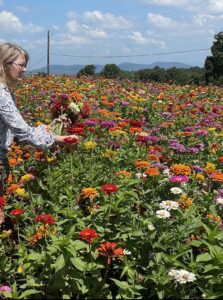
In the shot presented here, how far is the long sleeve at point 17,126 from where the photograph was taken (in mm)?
3318

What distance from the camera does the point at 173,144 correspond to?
15.3 ft

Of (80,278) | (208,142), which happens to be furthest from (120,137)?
(80,278)

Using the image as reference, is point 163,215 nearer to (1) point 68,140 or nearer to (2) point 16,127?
(1) point 68,140

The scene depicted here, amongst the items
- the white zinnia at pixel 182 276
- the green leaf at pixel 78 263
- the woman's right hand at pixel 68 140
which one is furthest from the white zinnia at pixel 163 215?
the woman's right hand at pixel 68 140

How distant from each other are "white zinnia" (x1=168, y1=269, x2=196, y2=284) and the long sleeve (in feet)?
4.44

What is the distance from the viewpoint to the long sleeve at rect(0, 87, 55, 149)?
3.32 meters

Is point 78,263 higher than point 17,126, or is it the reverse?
point 17,126

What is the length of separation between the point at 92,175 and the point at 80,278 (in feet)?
4.85

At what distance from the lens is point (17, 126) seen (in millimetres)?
3334

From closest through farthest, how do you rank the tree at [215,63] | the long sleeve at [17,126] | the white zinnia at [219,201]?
the long sleeve at [17,126] → the white zinnia at [219,201] → the tree at [215,63]

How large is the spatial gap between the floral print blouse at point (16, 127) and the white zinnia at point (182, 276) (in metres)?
1.35

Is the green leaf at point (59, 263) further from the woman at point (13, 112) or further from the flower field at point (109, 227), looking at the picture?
the woman at point (13, 112)

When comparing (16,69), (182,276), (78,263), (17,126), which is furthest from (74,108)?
(182,276)

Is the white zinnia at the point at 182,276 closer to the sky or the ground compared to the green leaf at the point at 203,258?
closer to the ground
